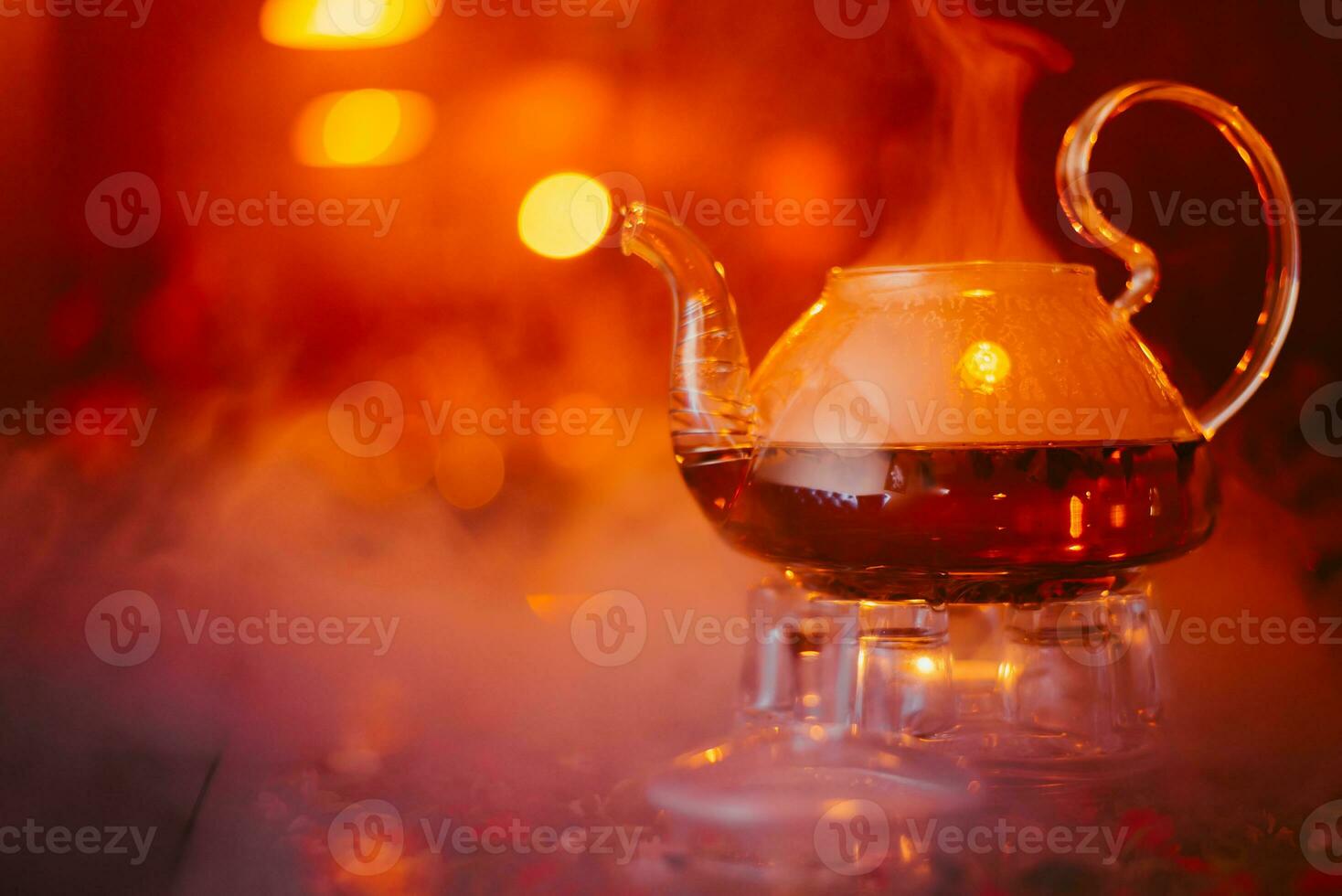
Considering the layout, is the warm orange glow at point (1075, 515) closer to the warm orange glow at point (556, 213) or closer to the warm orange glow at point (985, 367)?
the warm orange glow at point (985, 367)

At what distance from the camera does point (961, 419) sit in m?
0.65

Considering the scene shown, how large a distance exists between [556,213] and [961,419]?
554mm

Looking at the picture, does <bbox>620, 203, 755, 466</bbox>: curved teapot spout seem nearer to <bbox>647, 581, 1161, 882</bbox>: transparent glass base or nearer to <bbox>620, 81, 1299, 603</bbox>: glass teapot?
<bbox>620, 81, 1299, 603</bbox>: glass teapot

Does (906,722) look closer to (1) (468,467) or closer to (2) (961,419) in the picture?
(2) (961,419)

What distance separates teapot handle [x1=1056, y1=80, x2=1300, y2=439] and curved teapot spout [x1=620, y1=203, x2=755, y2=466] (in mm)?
196

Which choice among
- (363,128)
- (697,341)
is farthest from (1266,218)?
(363,128)

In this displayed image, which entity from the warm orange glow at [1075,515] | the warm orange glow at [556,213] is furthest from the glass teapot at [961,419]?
the warm orange glow at [556,213]

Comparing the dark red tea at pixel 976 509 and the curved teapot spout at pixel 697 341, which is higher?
the curved teapot spout at pixel 697 341

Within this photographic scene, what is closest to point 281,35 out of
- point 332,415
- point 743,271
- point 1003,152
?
point 332,415

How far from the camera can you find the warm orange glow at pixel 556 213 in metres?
1.11

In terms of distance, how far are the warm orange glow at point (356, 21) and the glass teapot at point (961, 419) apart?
1.51 ft

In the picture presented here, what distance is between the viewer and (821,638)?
2.46 feet

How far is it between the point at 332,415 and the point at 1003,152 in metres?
0.59

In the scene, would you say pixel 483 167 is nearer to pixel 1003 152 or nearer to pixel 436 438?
pixel 436 438
